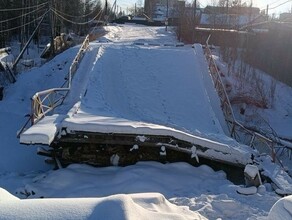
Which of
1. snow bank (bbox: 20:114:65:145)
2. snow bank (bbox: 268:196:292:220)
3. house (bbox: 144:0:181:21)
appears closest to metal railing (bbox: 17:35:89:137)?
snow bank (bbox: 20:114:65:145)

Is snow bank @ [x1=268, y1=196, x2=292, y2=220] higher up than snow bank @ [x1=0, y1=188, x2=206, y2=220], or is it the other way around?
snow bank @ [x1=0, y1=188, x2=206, y2=220]

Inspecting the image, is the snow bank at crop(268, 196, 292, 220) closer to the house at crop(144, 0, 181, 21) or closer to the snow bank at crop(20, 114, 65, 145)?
the snow bank at crop(20, 114, 65, 145)

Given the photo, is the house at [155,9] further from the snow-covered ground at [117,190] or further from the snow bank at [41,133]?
the snow bank at [41,133]

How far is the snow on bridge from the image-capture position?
910cm

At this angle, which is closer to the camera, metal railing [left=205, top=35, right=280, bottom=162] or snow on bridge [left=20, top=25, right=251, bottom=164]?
snow on bridge [left=20, top=25, right=251, bottom=164]

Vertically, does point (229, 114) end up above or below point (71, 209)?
below

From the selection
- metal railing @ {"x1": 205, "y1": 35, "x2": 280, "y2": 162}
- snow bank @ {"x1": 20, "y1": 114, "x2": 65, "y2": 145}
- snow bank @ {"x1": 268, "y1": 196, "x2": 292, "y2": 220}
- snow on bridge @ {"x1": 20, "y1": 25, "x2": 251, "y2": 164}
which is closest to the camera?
snow bank @ {"x1": 268, "y1": 196, "x2": 292, "y2": 220}

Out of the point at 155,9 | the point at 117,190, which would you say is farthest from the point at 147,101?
the point at 155,9

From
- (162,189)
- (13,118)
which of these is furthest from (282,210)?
(13,118)

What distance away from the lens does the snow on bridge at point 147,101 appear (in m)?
9.10

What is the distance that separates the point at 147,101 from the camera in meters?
12.9

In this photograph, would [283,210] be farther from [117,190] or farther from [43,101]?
[43,101]

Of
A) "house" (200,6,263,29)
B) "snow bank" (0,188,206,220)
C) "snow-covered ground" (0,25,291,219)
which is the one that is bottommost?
"snow-covered ground" (0,25,291,219)

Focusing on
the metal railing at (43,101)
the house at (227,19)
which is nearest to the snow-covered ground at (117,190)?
the metal railing at (43,101)
